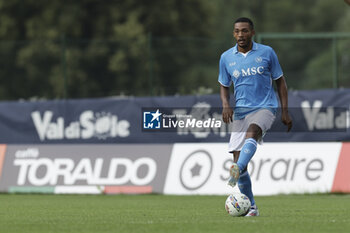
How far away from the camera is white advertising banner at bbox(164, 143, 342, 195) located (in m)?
17.4

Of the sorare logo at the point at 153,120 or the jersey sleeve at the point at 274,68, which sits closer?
the jersey sleeve at the point at 274,68

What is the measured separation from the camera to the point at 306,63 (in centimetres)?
3250

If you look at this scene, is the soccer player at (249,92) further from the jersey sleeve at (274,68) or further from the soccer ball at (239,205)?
the soccer ball at (239,205)

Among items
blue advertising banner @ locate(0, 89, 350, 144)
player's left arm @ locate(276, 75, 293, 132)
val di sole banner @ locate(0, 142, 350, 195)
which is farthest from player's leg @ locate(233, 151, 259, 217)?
blue advertising banner @ locate(0, 89, 350, 144)

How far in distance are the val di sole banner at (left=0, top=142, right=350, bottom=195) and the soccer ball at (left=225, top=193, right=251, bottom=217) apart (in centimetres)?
657

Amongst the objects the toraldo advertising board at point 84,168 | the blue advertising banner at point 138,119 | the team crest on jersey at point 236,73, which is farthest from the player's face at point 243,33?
the toraldo advertising board at point 84,168

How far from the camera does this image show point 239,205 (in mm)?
10867

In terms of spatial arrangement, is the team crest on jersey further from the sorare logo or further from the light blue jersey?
the sorare logo

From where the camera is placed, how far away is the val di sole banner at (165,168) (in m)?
17.5

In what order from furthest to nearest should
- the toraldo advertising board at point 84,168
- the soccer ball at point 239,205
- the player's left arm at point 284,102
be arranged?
the toraldo advertising board at point 84,168 → the player's left arm at point 284,102 → the soccer ball at point 239,205

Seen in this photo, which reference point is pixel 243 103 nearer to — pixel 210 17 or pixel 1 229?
pixel 1 229

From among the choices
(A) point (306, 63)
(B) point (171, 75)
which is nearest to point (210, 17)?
(A) point (306, 63)

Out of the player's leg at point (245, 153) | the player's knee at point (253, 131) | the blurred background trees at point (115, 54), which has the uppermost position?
the player's knee at point (253, 131)

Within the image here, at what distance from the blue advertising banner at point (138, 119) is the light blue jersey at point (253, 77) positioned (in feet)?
23.0
